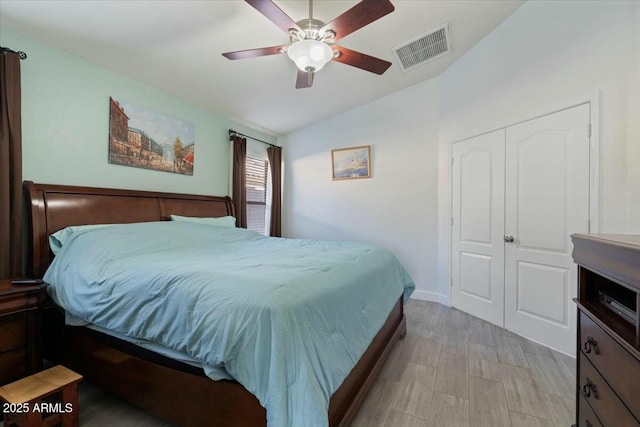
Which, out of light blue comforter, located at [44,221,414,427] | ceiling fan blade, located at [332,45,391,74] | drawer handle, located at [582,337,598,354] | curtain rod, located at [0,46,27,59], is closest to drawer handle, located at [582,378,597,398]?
drawer handle, located at [582,337,598,354]

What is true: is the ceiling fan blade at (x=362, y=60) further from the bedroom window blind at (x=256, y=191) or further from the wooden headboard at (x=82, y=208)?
the bedroom window blind at (x=256, y=191)

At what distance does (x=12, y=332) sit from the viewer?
5.55 ft

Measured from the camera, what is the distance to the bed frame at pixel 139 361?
1.27 m

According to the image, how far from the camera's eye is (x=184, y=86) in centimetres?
307

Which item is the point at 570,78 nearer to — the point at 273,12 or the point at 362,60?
the point at 362,60

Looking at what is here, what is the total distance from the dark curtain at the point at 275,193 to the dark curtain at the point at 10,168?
3.08m

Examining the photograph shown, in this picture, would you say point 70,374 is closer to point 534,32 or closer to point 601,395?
point 601,395

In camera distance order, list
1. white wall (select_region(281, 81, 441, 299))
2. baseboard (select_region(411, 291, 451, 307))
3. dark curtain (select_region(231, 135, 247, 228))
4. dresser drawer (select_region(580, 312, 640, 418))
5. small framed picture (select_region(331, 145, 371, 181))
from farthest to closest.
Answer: small framed picture (select_region(331, 145, 371, 181))
dark curtain (select_region(231, 135, 247, 228))
white wall (select_region(281, 81, 441, 299))
baseboard (select_region(411, 291, 451, 307))
dresser drawer (select_region(580, 312, 640, 418))

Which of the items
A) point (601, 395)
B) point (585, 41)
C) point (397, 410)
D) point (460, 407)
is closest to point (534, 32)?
point (585, 41)

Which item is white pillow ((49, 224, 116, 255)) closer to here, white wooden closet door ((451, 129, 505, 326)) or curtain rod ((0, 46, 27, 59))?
curtain rod ((0, 46, 27, 59))

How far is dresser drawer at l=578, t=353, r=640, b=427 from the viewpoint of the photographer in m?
0.91

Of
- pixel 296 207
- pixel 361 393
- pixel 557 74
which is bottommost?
pixel 361 393

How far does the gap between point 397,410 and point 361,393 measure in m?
0.26

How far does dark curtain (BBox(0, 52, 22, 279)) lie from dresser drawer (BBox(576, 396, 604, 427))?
11.5 feet
